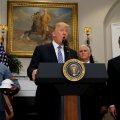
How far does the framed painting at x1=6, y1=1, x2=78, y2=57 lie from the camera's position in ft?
23.5

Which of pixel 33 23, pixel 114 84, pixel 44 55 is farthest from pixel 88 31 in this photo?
pixel 44 55

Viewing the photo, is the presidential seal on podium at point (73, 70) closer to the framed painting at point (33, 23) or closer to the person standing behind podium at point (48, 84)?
the person standing behind podium at point (48, 84)

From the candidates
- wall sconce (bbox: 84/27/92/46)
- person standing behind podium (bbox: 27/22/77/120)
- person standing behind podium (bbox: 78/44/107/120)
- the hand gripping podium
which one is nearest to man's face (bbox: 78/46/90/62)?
person standing behind podium (bbox: 78/44/107/120)

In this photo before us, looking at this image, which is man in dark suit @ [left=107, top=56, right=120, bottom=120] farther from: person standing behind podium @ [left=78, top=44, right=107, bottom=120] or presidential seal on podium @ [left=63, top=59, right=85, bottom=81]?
presidential seal on podium @ [left=63, top=59, right=85, bottom=81]

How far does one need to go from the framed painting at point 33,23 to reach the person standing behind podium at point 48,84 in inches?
161

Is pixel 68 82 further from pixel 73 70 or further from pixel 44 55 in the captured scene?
pixel 44 55

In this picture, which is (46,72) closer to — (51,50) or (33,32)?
(51,50)

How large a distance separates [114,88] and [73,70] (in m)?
1.11

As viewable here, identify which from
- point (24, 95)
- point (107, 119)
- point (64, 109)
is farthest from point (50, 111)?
point (107, 119)

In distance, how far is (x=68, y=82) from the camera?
7.85 feet

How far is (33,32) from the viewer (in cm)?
727

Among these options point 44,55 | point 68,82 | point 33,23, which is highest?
point 33,23

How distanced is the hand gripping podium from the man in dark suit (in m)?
0.99

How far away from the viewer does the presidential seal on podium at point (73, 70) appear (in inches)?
93.7
